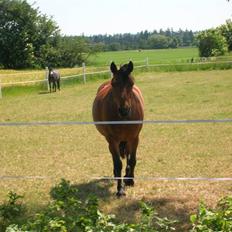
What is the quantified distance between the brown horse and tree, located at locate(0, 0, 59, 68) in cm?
3648

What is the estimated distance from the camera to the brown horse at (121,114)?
5.36 meters

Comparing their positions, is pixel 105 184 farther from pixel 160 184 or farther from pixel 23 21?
pixel 23 21

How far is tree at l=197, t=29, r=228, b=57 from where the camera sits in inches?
1727

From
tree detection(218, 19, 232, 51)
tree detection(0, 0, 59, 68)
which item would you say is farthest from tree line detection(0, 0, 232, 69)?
tree detection(218, 19, 232, 51)

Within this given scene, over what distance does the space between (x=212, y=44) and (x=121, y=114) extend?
136 feet

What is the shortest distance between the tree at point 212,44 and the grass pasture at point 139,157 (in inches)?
1191

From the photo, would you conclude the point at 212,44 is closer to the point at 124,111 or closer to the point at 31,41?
the point at 31,41

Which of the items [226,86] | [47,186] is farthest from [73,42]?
[47,186]

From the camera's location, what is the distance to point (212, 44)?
147 ft

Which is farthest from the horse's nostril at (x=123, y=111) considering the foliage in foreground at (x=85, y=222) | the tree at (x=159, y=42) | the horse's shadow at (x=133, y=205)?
the tree at (x=159, y=42)

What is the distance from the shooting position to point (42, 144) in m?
9.60

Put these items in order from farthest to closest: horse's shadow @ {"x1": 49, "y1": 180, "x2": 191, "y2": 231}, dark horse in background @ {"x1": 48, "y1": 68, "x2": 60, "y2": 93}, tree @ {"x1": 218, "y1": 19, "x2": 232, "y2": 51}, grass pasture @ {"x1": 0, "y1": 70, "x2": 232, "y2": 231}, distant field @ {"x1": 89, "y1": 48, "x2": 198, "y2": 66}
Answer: tree @ {"x1": 218, "y1": 19, "x2": 232, "y2": 51}, distant field @ {"x1": 89, "y1": 48, "x2": 198, "y2": 66}, dark horse in background @ {"x1": 48, "y1": 68, "x2": 60, "y2": 93}, grass pasture @ {"x1": 0, "y1": 70, "x2": 232, "y2": 231}, horse's shadow @ {"x1": 49, "y1": 180, "x2": 191, "y2": 231}

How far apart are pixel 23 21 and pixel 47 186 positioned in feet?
124

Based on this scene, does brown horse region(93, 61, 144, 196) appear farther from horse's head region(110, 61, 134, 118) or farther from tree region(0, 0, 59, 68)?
tree region(0, 0, 59, 68)
